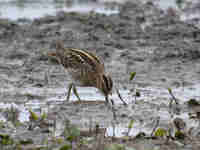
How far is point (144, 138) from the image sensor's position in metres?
6.07

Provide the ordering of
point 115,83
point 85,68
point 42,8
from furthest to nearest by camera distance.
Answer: point 42,8, point 115,83, point 85,68

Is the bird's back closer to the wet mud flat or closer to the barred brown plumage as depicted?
the barred brown plumage

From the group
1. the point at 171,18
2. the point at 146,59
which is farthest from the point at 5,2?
the point at 146,59

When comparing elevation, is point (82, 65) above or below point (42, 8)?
below

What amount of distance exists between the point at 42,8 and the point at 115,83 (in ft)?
30.5

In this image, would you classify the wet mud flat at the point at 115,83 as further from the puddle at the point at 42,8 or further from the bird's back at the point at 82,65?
the puddle at the point at 42,8

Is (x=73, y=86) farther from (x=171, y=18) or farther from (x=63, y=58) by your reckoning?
(x=171, y=18)

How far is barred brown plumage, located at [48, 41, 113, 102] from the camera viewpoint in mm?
7438

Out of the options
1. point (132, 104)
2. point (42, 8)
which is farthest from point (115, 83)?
point (42, 8)

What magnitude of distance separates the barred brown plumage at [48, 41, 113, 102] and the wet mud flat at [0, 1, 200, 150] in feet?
1.13

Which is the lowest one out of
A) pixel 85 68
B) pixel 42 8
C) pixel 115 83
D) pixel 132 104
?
pixel 132 104

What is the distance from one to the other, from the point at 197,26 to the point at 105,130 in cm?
823

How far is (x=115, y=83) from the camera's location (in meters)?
9.02

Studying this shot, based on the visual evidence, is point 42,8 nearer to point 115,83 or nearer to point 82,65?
point 115,83
